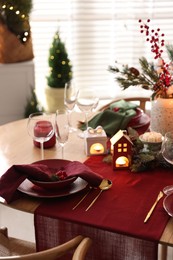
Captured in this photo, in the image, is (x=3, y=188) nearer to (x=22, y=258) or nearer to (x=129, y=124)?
(x=22, y=258)

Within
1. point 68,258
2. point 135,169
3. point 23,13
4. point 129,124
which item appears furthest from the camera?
point 23,13

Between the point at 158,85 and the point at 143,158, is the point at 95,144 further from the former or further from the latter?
the point at 158,85

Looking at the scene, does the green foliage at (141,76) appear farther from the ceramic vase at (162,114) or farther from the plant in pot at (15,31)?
the plant in pot at (15,31)

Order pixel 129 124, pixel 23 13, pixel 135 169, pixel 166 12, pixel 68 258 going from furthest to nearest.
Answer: pixel 166 12 → pixel 23 13 → pixel 129 124 → pixel 135 169 → pixel 68 258

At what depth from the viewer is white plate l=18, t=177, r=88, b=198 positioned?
1518 mm

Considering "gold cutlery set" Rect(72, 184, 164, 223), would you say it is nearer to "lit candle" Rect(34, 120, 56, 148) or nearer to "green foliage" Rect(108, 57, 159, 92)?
"lit candle" Rect(34, 120, 56, 148)

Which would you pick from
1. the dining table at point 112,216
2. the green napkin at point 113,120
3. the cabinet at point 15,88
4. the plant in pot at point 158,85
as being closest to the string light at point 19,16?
the cabinet at point 15,88

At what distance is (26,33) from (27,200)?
7.73ft

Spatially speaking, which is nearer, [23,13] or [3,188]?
[3,188]

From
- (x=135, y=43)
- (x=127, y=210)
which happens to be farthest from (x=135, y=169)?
(x=135, y=43)

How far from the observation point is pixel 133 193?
158 cm

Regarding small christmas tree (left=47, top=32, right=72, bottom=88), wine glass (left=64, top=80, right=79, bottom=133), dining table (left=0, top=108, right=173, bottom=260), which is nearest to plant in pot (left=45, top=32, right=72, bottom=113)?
small christmas tree (left=47, top=32, right=72, bottom=88)

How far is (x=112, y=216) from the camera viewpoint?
142cm

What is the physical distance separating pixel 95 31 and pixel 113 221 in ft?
9.34
